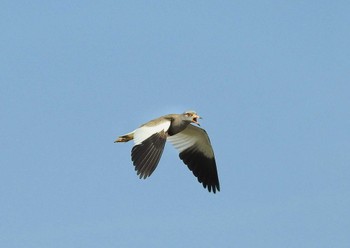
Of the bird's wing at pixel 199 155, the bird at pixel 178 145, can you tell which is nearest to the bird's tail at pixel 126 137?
the bird at pixel 178 145

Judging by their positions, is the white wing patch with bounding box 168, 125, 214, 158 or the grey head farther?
the white wing patch with bounding box 168, 125, 214, 158

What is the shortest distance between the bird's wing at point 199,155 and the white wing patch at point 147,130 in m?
2.90

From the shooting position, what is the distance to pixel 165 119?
2606cm

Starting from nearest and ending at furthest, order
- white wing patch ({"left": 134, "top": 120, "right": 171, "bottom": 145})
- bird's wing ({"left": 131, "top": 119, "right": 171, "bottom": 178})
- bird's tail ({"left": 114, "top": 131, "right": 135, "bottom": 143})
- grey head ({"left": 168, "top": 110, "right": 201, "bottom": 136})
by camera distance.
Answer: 1. bird's wing ({"left": 131, "top": 119, "right": 171, "bottom": 178})
2. white wing patch ({"left": 134, "top": 120, "right": 171, "bottom": 145})
3. bird's tail ({"left": 114, "top": 131, "right": 135, "bottom": 143})
4. grey head ({"left": 168, "top": 110, "right": 201, "bottom": 136})

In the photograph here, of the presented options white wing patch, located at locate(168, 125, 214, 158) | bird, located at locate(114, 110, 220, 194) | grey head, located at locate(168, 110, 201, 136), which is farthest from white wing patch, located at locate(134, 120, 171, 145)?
white wing patch, located at locate(168, 125, 214, 158)

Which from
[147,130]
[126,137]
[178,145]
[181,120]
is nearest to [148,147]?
[147,130]

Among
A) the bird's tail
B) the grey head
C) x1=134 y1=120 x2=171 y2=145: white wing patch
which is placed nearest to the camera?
x1=134 y1=120 x2=171 y2=145: white wing patch

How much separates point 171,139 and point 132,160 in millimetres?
5568

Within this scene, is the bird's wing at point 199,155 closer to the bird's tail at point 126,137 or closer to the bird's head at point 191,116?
the bird's head at point 191,116

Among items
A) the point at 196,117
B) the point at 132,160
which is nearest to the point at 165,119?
the point at 196,117

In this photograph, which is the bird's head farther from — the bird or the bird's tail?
the bird's tail

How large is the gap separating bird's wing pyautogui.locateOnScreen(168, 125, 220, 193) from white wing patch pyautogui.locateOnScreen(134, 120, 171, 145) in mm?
2899

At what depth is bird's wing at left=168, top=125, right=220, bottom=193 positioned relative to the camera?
28.7 meters

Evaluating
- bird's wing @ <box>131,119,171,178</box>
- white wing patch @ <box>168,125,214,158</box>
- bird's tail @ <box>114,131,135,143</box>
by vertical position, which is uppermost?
white wing patch @ <box>168,125,214,158</box>
